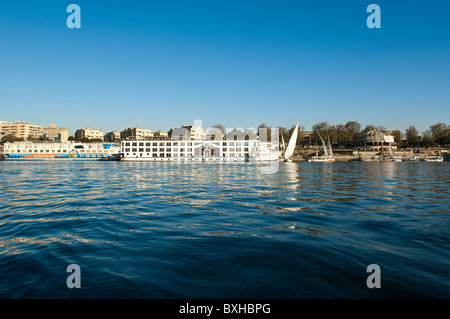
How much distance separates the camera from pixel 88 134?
18662 centimetres

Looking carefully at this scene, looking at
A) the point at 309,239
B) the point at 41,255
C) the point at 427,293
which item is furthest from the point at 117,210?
the point at 427,293

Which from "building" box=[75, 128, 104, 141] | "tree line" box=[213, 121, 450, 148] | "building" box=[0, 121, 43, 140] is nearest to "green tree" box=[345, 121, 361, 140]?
"tree line" box=[213, 121, 450, 148]

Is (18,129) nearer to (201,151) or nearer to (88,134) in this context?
(88,134)

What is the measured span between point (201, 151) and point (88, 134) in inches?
4938

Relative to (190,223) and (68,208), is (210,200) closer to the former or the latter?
(190,223)

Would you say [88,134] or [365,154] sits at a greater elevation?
[88,134]

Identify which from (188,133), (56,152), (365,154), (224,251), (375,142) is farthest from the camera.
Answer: (188,133)

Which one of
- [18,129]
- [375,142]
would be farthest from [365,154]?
[18,129]

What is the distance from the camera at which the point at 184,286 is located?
185 inches

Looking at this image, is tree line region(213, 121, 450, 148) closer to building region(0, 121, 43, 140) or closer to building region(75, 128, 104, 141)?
building region(75, 128, 104, 141)

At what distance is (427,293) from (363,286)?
3.18ft

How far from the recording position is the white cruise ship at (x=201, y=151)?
9444cm

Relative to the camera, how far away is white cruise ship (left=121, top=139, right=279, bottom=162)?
94.4 meters

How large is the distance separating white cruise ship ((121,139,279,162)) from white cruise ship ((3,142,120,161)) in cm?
1281
